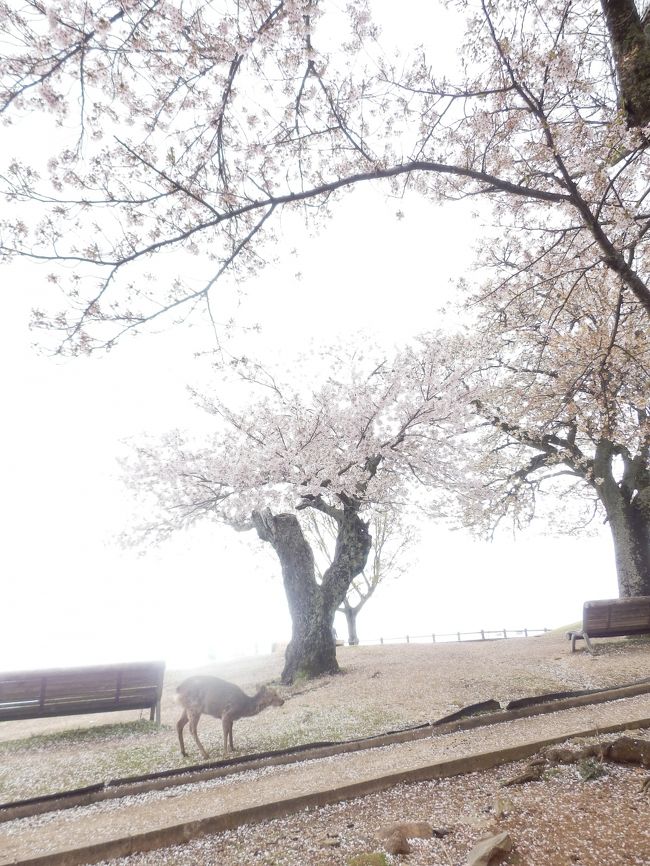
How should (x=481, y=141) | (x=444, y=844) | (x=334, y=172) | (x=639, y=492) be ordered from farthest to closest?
(x=639, y=492)
(x=334, y=172)
(x=481, y=141)
(x=444, y=844)

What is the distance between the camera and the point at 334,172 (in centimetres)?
681

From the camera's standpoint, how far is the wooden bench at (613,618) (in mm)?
Answer: 10867

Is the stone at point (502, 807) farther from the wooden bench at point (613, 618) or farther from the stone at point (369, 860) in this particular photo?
the wooden bench at point (613, 618)

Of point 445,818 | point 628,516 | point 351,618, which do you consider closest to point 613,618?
point 628,516

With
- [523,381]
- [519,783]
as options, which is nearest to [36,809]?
[519,783]

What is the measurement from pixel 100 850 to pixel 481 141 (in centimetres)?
824

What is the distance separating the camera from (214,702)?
5.84 meters

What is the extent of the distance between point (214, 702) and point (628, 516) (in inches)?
514

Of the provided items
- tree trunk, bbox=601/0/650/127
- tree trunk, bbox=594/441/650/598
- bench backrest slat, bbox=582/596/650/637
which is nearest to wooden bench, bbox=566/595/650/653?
bench backrest slat, bbox=582/596/650/637

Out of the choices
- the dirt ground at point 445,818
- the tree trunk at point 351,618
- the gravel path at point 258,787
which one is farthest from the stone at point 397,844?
the tree trunk at point 351,618

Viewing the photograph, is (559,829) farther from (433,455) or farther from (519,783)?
(433,455)

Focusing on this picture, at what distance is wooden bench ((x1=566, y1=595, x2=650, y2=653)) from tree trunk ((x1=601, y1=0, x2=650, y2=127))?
32.2 feet

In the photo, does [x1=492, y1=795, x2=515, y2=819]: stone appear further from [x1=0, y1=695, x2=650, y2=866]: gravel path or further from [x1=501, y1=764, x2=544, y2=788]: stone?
[x1=0, y1=695, x2=650, y2=866]: gravel path

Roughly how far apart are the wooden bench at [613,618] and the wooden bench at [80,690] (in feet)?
31.1
